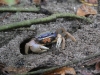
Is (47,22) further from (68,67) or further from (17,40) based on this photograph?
(68,67)

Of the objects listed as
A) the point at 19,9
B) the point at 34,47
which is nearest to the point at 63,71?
the point at 34,47

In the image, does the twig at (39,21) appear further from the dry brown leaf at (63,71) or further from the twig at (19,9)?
the dry brown leaf at (63,71)

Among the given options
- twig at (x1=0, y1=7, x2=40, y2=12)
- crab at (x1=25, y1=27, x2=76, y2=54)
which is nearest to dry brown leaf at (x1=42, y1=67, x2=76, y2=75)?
crab at (x1=25, y1=27, x2=76, y2=54)

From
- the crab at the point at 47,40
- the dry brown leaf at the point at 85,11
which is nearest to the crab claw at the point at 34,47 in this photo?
the crab at the point at 47,40

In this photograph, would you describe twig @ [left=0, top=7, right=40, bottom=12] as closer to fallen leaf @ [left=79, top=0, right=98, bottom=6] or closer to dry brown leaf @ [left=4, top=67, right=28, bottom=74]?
fallen leaf @ [left=79, top=0, right=98, bottom=6]

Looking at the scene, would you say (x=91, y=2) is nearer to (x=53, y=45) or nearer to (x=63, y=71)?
(x=53, y=45)

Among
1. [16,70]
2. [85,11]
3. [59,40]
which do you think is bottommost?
[16,70]

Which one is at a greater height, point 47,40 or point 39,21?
point 39,21
